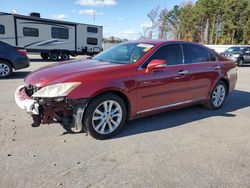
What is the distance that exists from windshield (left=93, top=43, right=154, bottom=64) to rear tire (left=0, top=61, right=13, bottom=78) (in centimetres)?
559

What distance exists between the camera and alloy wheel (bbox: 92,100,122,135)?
4062 mm

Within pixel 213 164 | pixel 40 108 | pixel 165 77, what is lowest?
pixel 213 164

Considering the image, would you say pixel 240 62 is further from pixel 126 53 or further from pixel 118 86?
pixel 118 86

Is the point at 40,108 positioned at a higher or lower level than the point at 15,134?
higher

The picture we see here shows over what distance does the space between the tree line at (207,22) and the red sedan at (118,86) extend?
48.1 metres

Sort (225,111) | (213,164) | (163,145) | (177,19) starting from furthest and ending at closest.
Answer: (177,19) → (225,111) → (163,145) → (213,164)

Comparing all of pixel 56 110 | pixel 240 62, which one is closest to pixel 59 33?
pixel 240 62

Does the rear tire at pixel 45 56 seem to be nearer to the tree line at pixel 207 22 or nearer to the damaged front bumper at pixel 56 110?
the damaged front bumper at pixel 56 110

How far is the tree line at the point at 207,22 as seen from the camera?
5128 cm

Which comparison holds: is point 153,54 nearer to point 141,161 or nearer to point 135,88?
point 135,88

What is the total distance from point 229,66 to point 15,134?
16.2 feet

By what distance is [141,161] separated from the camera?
348cm

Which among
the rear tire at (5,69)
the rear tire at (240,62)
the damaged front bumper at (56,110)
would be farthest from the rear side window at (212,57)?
the rear tire at (240,62)

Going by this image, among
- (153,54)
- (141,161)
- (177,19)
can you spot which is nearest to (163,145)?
(141,161)
